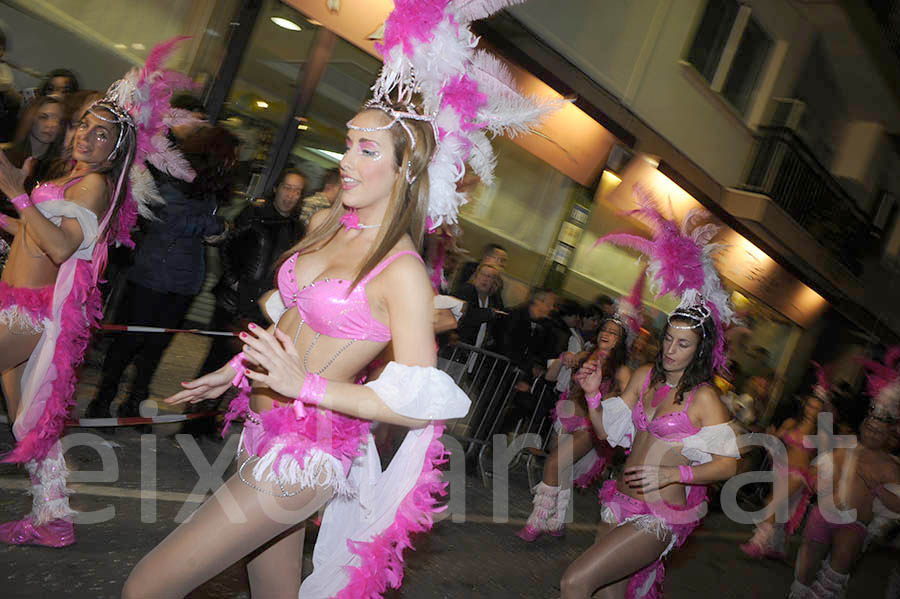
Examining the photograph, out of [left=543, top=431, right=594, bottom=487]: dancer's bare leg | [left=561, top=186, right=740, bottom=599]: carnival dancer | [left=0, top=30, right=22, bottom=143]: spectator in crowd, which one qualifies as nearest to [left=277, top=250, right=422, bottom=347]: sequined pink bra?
[left=561, top=186, right=740, bottom=599]: carnival dancer

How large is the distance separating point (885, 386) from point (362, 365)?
5.29m

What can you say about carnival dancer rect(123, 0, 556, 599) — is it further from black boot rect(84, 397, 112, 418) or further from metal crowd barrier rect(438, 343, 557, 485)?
metal crowd barrier rect(438, 343, 557, 485)

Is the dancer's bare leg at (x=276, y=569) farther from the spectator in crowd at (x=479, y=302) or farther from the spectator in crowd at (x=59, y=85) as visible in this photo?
the spectator in crowd at (x=479, y=302)

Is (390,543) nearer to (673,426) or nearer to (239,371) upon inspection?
(239,371)

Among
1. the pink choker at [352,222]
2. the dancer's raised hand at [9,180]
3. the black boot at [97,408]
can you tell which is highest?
the pink choker at [352,222]

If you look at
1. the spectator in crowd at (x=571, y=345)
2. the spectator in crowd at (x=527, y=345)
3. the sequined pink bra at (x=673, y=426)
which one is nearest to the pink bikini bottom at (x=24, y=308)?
the sequined pink bra at (x=673, y=426)

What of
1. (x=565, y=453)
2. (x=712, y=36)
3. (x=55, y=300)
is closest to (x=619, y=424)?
(x=565, y=453)

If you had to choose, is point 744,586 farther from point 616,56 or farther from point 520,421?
point 616,56

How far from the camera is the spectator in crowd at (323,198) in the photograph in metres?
5.70

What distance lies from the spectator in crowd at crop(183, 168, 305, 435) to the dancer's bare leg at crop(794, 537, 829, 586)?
491 centimetres

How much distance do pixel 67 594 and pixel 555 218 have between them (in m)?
8.85

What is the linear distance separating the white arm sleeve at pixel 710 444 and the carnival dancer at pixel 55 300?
9.92 feet

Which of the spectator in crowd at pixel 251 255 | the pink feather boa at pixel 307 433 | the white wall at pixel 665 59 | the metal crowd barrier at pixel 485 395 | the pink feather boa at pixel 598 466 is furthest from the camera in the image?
the white wall at pixel 665 59

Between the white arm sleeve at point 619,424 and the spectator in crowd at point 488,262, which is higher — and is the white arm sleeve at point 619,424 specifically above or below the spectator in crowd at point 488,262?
below
